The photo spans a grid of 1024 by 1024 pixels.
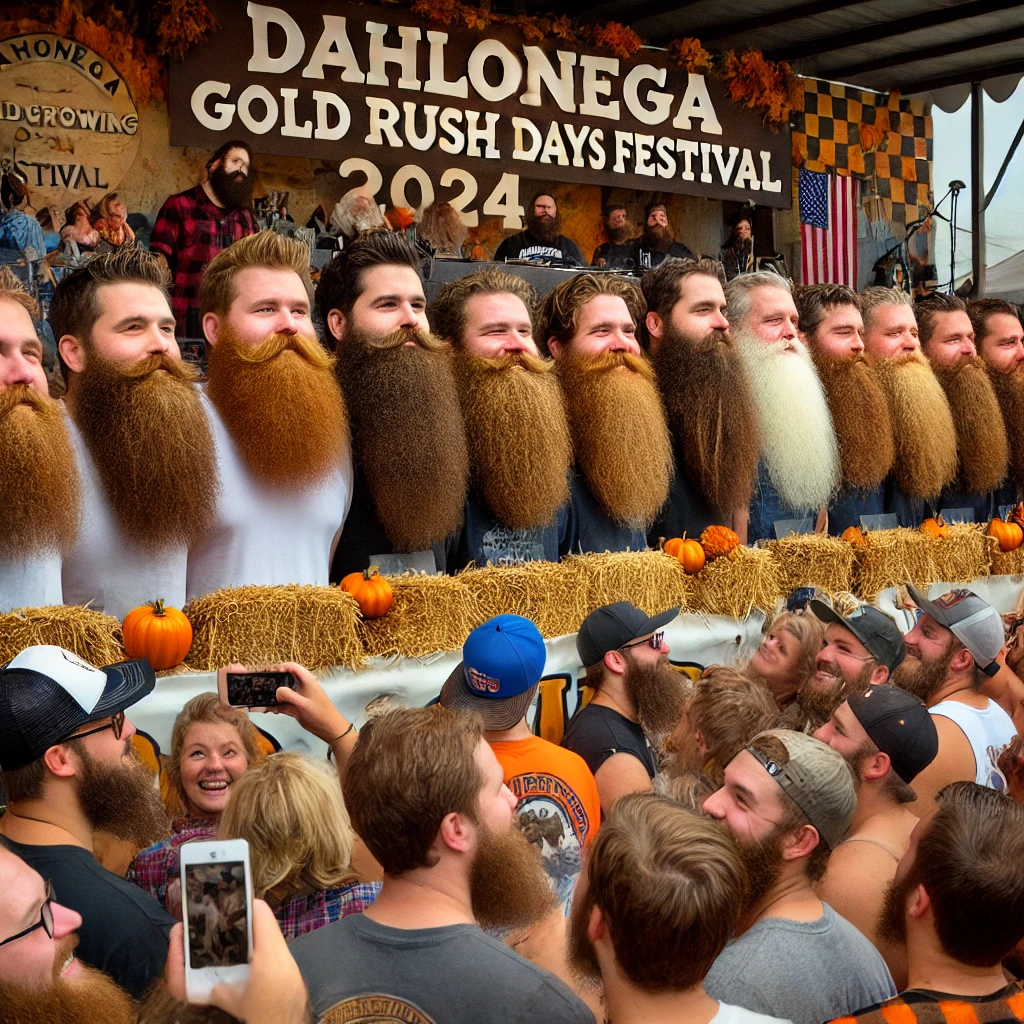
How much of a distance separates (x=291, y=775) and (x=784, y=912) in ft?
3.52

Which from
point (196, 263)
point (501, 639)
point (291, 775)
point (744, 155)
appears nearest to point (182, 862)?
point (291, 775)

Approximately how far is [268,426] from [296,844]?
203 cm

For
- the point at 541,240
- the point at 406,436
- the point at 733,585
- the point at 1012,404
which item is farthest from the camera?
the point at 541,240

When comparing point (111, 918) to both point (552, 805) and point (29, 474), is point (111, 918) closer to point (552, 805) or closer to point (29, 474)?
point (552, 805)

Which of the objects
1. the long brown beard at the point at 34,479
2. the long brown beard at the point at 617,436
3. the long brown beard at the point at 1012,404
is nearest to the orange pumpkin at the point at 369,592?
the long brown beard at the point at 34,479

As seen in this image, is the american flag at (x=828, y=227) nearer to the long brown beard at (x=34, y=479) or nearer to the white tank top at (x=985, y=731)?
the white tank top at (x=985, y=731)

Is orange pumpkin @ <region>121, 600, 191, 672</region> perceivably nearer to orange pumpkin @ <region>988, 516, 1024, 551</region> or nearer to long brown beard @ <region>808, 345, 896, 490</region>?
long brown beard @ <region>808, 345, 896, 490</region>

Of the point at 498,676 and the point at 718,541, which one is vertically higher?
the point at 718,541

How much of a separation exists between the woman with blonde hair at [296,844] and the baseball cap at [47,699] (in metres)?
0.36

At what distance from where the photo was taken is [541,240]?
37.6ft

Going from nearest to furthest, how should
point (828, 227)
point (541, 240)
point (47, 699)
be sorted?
point (47, 699) < point (541, 240) < point (828, 227)

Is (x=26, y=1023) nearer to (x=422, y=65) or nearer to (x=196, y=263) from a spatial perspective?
(x=196, y=263)

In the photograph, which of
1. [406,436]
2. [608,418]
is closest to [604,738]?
[406,436]

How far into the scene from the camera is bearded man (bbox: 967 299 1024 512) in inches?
285
